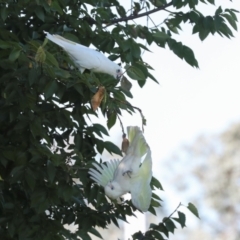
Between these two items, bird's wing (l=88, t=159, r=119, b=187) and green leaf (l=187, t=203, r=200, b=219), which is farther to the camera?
green leaf (l=187, t=203, r=200, b=219)

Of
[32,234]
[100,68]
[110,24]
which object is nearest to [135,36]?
[110,24]

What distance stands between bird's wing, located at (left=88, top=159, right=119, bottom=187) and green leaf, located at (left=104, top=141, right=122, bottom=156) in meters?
0.21

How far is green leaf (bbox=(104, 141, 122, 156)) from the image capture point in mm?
2211

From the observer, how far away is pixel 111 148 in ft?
7.33

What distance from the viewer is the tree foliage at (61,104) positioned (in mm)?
1917

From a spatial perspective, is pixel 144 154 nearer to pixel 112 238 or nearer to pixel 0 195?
pixel 0 195

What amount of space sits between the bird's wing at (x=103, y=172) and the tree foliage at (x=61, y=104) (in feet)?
0.18

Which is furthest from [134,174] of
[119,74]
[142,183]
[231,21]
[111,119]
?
[231,21]

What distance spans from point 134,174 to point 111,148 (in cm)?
39

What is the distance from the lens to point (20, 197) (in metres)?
2.23

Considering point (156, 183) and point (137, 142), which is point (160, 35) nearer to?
point (156, 183)

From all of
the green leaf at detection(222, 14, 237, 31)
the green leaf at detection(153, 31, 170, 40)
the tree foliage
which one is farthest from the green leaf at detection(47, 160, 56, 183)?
the green leaf at detection(222, 14, 237, 31)

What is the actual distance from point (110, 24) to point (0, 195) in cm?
82

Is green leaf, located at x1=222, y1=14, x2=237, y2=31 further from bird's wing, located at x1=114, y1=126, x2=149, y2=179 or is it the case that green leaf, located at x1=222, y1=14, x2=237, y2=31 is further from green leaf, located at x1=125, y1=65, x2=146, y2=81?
bird's wing, located at x1=114, y1=126, x2=149, y2=179
